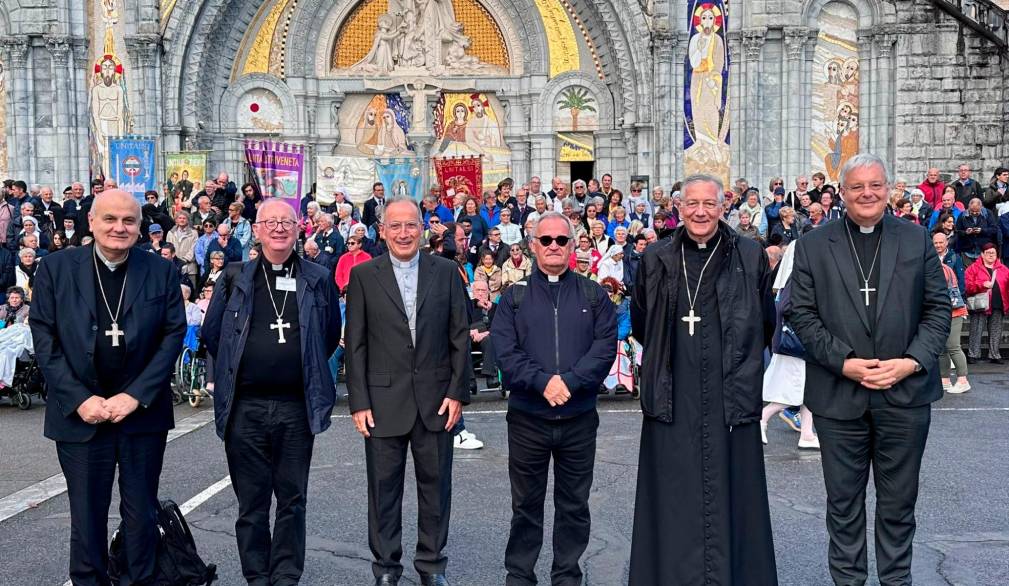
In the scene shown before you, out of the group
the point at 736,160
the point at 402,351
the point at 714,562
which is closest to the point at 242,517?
the point at 402,351

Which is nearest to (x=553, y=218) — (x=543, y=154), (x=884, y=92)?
(x=884, y=92)

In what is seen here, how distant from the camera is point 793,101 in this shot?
72.4ft

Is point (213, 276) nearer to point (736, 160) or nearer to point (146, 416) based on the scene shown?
point (146, 416)

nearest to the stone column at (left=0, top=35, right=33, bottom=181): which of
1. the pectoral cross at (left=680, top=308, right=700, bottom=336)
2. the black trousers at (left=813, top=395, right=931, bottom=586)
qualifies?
the pectoral cross at (left=680, top=308, right=700, bottom=336)

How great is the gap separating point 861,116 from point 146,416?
1971 cm

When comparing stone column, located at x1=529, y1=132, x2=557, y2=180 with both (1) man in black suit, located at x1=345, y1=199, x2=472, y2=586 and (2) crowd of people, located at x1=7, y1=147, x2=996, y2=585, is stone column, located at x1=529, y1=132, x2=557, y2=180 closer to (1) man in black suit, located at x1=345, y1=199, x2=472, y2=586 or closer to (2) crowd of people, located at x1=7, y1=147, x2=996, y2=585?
(2) crowd of people, located at x1=7, y1=147, x2=996, y2=585

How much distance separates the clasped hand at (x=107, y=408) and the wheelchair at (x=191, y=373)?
25.0 feet

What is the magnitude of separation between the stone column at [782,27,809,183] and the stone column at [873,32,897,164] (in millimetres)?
1510

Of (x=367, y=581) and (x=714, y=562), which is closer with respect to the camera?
(x=714, y=562)

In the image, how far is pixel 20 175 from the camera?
22.8 metres

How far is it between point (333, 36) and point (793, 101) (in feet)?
34.3

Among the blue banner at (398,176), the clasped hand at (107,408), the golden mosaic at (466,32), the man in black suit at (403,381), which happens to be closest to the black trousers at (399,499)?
the man in black suit at (403,381)

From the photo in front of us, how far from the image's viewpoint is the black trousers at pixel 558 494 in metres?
5.78

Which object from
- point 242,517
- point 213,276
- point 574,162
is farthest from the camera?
point 574,162
